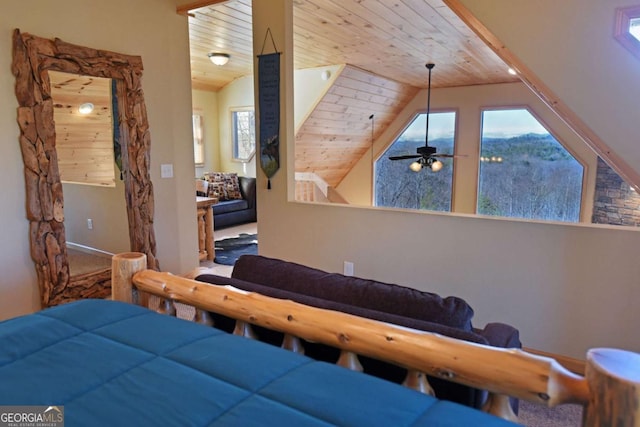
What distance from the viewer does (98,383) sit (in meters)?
1.18

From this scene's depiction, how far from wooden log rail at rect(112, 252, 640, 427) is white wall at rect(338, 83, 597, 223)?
6.15 metres

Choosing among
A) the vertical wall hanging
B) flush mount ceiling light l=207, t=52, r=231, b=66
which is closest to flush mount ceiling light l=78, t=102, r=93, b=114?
the vertical wall hanging

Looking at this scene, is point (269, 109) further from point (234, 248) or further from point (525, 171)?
point (525, 171)

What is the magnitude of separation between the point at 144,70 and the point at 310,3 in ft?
5.20

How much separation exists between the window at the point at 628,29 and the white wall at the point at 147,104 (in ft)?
11.3

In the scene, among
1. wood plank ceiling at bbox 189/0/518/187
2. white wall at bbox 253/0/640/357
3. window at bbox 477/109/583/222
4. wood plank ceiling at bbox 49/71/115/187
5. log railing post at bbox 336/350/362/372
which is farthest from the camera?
window at bbox 477/109/583/222

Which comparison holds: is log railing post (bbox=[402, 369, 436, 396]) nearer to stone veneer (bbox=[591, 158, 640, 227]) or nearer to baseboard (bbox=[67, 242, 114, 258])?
baseboard (bbox=[67, 242, 114, 258])

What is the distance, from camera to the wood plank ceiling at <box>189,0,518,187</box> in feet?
13.0

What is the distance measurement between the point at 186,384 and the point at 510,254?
222cm

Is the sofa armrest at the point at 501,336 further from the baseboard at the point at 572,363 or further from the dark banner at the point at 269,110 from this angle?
the dark banner at the point at 269,110

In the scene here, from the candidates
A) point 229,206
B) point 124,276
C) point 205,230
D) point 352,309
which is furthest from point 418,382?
point 229,206

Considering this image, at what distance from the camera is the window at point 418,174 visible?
308 inches

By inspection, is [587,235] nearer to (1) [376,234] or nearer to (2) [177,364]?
(1) [376,234]

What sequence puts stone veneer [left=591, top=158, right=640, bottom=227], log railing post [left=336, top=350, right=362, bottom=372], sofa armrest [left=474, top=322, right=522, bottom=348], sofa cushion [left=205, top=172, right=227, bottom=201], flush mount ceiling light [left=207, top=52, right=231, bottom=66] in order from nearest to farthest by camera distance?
log railing post [left=336, top=350, right=362, bottom=372] < sofa armrest [left=474, top=322, right=522, bottom=348] < flush mount ceiling light [left=207, top=52, right=231, bottom=66] < stone veneer [left=591, top=158, right=640, bottom=227] < sofa cushion [left=205, top=172, right=227, bottom=201]
